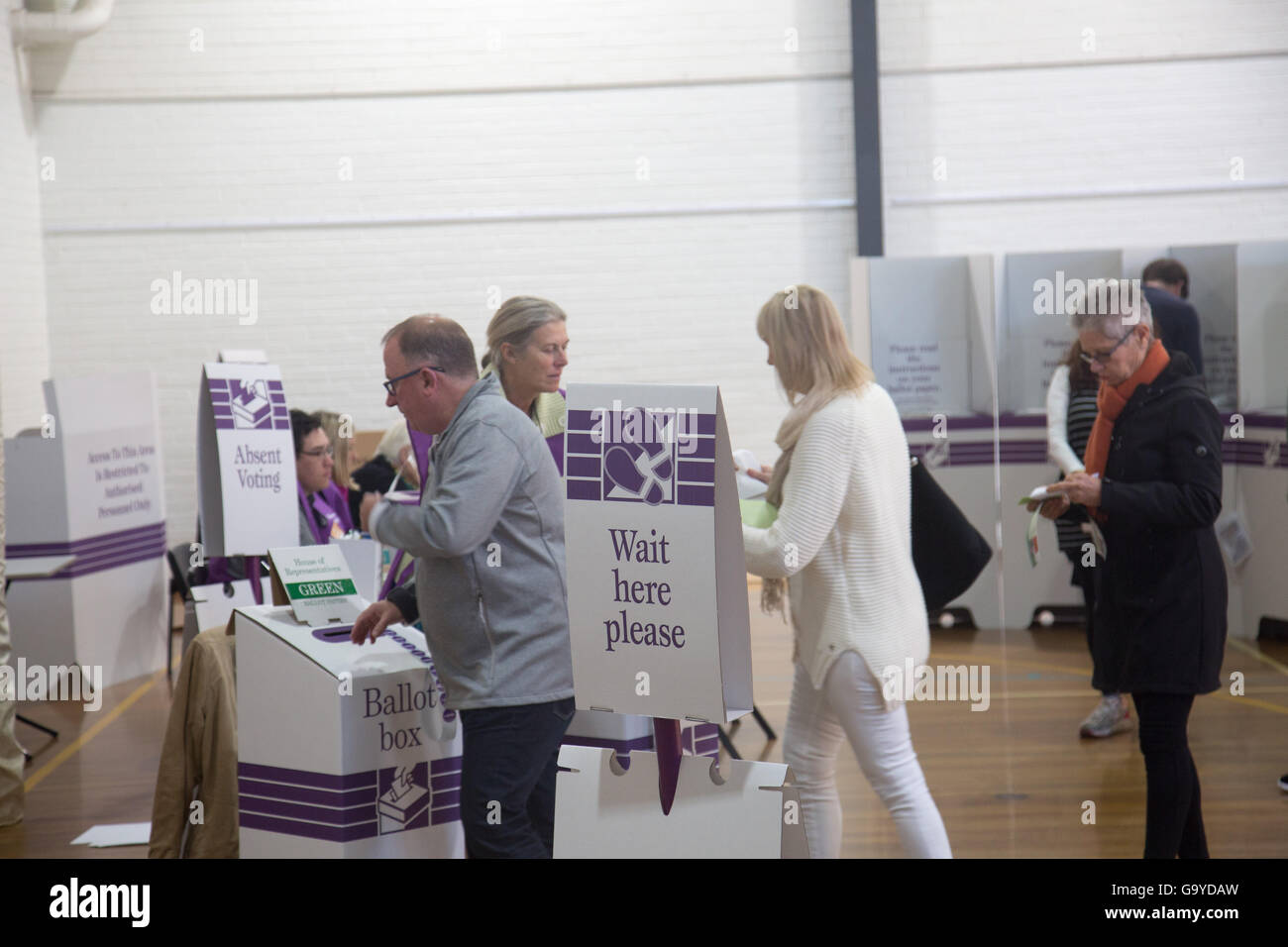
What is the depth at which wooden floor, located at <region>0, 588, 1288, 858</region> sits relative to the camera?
12.6 ft

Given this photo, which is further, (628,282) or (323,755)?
(628,282)

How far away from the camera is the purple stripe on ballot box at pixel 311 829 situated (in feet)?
8.88

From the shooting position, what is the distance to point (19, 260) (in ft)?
29.9

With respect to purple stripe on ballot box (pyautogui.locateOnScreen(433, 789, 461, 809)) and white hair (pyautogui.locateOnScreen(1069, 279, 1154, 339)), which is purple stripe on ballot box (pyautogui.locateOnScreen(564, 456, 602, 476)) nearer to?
purple stripe on ballot box (pyautogui.locateOnScreen(433, 789, 461, 809))

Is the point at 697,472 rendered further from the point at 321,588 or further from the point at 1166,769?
the point at 1166,769

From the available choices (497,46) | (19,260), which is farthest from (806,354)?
(19,260)

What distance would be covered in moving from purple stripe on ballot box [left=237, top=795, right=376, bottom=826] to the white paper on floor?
4.55 feet

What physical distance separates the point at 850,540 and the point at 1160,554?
72cm

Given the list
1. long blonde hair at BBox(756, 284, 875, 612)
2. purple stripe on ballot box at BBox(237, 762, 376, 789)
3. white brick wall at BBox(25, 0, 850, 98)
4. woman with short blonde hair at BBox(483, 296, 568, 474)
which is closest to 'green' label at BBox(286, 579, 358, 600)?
purple stripe on ballot box at BBox(237, 762, 376, 789)

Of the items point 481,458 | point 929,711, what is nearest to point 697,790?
point 481,458

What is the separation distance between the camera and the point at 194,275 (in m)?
9.61

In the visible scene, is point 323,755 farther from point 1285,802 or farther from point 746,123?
point 746,123

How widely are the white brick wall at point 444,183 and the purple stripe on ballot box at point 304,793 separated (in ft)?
22.7
